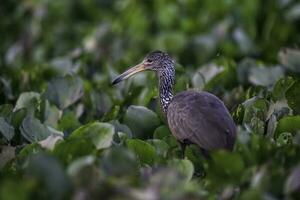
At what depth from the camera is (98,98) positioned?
8477 millimetres

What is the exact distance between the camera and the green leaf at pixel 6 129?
702 centimetres

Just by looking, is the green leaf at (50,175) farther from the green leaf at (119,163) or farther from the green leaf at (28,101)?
the green leaf at (28,101)

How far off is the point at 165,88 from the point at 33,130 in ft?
4.41

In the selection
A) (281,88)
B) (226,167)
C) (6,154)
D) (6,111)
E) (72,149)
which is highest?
(281,88)

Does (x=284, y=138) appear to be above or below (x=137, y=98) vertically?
above

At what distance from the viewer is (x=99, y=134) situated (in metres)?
6.38

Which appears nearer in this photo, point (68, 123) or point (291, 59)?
point (68, 123)

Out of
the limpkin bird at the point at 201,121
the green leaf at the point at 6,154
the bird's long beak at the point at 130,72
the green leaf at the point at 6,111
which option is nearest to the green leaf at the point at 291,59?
the bird's long beak at the point at 130,72

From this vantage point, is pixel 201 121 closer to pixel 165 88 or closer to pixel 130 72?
pixel 165 88

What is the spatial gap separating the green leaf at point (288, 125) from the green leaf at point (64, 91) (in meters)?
2.16

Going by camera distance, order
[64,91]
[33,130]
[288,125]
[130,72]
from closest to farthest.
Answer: [288,125] < [33,130] < [130,72] < [64,91]

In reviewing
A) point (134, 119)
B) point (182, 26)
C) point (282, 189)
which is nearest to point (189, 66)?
point (182, 26)

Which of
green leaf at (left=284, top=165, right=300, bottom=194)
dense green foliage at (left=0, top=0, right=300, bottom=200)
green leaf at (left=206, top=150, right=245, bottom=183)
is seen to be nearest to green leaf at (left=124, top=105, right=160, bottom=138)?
dense green foliage at (left=0, top=0, right=300, bottom=200)

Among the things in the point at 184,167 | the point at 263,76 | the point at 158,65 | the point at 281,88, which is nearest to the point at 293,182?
the point at 184,167
